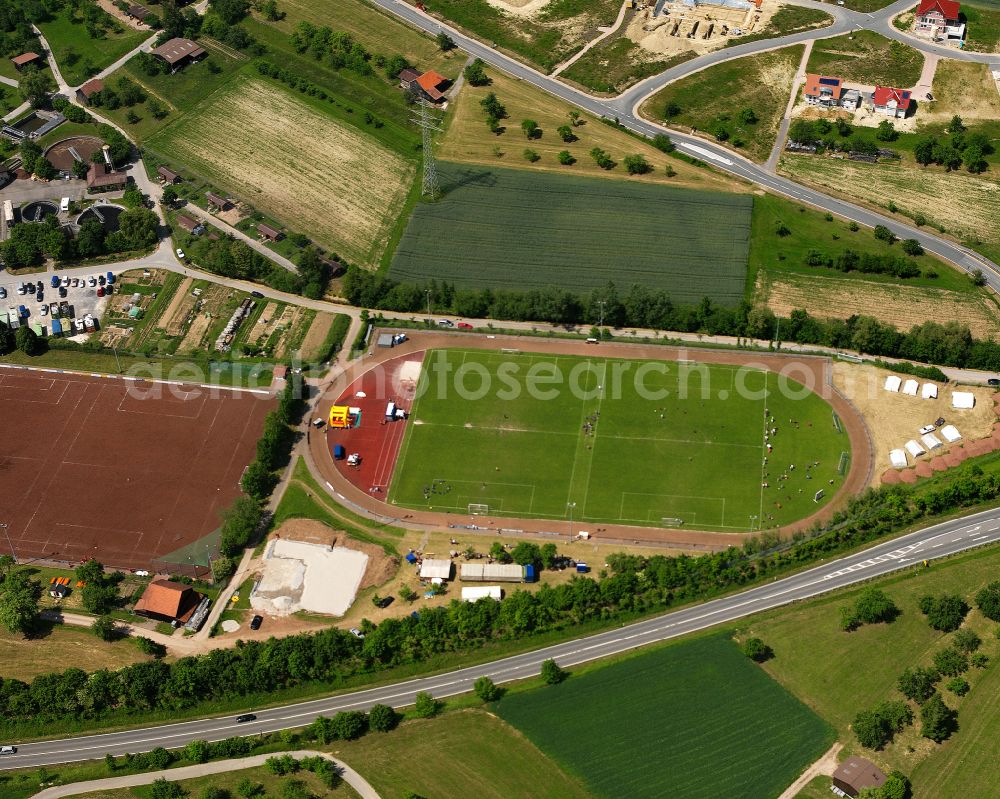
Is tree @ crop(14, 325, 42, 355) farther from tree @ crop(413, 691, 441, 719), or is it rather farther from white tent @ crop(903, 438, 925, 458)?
white tent @ crop(903, 438, 925, 458)

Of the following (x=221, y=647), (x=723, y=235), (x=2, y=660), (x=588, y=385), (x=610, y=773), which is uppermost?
(x=723, y=235)

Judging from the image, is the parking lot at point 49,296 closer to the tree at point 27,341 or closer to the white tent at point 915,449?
the tree at point 27,341

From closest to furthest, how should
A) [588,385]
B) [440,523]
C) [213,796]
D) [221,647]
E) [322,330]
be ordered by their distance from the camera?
[213,796] → [221,647] → [440,523] → [588,385] → [322,330]

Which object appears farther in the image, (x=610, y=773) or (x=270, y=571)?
(x=270, y=571)

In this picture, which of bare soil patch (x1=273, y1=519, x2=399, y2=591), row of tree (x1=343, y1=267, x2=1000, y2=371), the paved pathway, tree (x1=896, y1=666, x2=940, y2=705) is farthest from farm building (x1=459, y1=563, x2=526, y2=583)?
row of tree (x1=343, y1=267, x2=1000, y2=371)

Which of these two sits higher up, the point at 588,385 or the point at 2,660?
the point at 588,385

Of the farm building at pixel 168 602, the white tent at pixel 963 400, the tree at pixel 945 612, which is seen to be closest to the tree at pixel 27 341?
the farm building at pixel 168 602

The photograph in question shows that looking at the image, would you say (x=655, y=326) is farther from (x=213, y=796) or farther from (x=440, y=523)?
(x=213, y=796)

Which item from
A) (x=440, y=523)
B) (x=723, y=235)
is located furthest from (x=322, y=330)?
(x=723, y=235)
